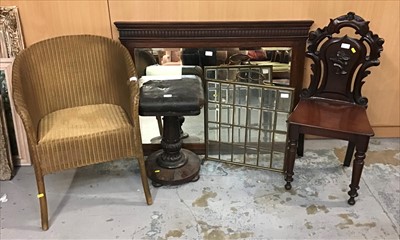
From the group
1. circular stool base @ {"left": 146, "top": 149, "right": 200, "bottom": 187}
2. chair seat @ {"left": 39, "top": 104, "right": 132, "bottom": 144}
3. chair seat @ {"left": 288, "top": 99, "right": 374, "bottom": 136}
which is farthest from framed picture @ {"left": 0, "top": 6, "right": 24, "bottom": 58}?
chair seat @ {"left": 288, "top": 99, "right": 374, "bottom": 136}

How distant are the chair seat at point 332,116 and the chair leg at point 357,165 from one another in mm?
65

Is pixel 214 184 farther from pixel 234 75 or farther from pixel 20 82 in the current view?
pixel 20 82

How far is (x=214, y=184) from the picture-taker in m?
2.37

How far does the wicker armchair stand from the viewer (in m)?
1.94

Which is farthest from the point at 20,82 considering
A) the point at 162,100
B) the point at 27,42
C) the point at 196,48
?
the point at 196,48

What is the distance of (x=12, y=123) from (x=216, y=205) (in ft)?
4.58

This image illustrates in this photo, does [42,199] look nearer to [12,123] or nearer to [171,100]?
[12,123]

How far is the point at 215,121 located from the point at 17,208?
128 cm

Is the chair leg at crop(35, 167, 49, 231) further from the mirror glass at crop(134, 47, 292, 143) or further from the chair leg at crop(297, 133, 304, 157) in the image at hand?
the chair leg at crop(297, 133, 304, 157)

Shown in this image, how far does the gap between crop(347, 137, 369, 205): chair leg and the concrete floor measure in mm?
74

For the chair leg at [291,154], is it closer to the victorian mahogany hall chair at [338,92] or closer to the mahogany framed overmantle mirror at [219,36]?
the victorian mahogany hall chair at [338,92]

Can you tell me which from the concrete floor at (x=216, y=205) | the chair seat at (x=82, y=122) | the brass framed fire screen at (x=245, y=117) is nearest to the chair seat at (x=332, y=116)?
the brass framed fire screen at (x=245, y=117)

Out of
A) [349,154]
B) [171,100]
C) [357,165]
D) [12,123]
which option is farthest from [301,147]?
[12,123]

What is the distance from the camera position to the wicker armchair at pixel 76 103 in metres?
1.94
